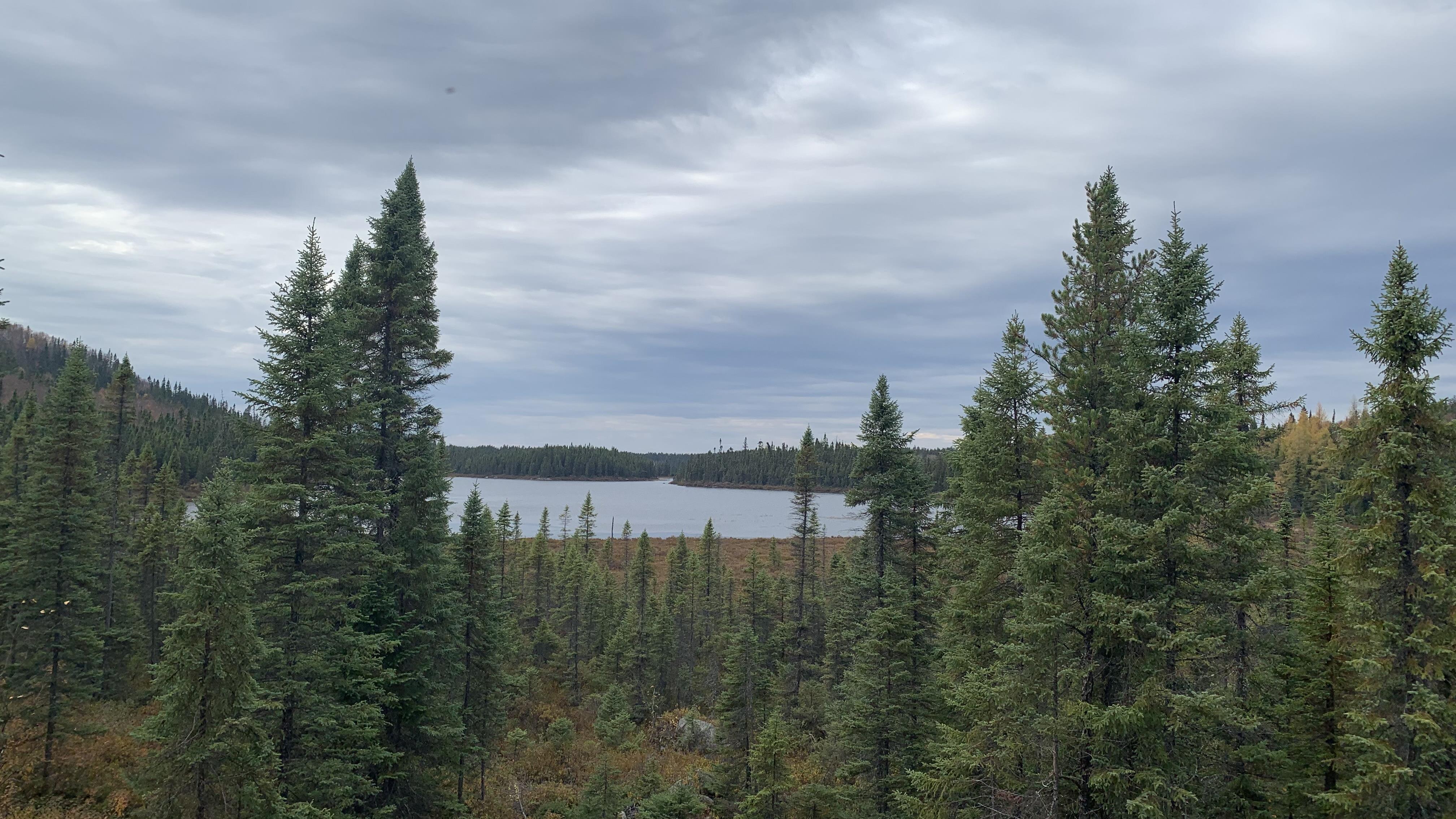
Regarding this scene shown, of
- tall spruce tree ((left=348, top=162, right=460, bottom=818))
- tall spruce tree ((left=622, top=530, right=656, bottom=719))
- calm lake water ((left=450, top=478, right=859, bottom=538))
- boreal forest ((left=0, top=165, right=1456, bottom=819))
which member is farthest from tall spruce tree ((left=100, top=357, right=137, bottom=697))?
calm lake water ((left=450, top=478, right=859, bottom=538))

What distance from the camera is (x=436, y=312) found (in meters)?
21.1

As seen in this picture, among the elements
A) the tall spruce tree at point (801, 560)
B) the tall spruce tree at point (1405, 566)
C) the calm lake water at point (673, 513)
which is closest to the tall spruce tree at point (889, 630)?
the tall spruce tree at point (1405, 566)

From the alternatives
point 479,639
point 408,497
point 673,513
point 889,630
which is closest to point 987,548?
point 889,630

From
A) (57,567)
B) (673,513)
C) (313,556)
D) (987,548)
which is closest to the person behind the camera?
(313,556)

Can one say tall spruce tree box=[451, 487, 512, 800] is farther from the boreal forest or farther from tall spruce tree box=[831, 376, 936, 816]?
tall spruce tree box=[831, 376, 936, 816]

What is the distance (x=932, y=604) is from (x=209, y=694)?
59.5 feet

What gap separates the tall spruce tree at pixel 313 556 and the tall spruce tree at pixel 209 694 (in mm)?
1862

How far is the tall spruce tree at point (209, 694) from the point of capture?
1144 cm

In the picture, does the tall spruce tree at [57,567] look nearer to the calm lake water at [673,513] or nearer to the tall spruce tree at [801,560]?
the tall spruce tree at [801,560]

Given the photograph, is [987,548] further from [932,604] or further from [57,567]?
[57,567]

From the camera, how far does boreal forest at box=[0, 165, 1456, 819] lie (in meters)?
12.0

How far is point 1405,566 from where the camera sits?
1248 centimetres

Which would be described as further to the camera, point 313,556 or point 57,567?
point 57,567

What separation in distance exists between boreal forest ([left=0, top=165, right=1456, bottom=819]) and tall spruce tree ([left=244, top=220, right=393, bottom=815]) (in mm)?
81
